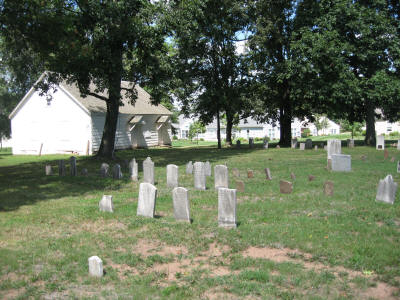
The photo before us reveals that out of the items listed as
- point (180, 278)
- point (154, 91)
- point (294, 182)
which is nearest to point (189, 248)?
point (180, 278)

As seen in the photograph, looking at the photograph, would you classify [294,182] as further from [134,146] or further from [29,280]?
[134,146]

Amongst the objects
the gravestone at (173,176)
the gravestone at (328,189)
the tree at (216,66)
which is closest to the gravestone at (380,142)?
the tree at (216,66)

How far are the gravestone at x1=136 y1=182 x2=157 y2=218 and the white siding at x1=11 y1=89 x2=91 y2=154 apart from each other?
22.8m

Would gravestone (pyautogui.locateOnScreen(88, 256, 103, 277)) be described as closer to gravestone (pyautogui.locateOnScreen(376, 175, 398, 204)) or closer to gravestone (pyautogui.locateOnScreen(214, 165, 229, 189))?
gravestone (pyautogui.locateOnScreen(214, 165, 229, 189))

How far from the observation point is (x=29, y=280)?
5488 mm

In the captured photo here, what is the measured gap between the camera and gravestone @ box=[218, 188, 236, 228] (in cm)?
754

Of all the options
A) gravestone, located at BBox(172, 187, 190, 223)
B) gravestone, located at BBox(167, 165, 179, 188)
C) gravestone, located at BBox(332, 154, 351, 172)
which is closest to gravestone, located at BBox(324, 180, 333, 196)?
gravestone, located at BBox(172, 187, 190, 223)

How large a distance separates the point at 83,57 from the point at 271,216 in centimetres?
1164

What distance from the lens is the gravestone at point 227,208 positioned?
7536mm

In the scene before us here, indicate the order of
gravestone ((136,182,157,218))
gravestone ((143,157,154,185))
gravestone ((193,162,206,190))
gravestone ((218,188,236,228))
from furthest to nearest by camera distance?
gravestone ((143,157,154,185)) → gravestone ((193,162,206,190)) → gravestone ((136,182,157,218)) → gravestone ((218,188,236,228))

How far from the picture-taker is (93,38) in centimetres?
1834

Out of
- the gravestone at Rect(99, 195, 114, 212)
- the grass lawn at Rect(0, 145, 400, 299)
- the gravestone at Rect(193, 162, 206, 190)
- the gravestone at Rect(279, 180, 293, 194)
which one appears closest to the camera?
the grass lawn at Rect(0, 145, 400, 299)

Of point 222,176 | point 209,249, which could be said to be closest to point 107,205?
point 209,249

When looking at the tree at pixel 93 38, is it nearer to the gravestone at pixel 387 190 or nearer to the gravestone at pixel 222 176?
the gravestone at pixel 222 176
